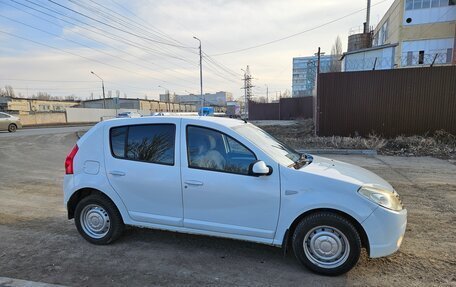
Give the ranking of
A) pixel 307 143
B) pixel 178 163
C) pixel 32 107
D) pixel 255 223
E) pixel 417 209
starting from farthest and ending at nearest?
pixel 32 107, pixel 307 143, pixel 417 209, pixel 178 163, pixel 255 223

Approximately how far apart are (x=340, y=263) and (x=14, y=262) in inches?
144

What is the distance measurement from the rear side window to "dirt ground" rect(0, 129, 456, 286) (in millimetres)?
1160

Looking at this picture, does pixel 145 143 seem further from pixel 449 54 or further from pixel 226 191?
pixel 449 54

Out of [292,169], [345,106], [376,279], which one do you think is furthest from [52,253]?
[345,106]

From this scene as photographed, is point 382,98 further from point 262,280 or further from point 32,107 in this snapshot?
point 32,107

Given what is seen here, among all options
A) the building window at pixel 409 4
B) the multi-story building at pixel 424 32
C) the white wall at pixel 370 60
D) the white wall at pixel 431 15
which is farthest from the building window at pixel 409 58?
the white wall at pixel 370 60

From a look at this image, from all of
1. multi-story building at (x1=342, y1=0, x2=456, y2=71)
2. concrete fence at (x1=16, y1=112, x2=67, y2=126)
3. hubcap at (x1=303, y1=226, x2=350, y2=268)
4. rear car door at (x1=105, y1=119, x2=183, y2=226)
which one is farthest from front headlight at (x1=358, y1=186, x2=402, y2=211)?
concrete fence at (x1=16, y1=112, x2=67, y2=126)

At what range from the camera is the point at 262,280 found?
11.2ft

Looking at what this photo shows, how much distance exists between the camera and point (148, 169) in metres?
4.01

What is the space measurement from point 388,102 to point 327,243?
484 inches

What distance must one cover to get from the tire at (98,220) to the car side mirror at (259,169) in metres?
1.92

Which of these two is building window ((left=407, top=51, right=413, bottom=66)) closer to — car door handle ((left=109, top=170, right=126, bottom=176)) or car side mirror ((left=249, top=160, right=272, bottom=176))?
car side mirror ((left=249, top=160, right=272, bottom=176))

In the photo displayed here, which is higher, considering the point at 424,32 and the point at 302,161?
the point at 424,32

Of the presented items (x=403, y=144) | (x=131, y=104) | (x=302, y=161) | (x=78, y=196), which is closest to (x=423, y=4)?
(x=403, y=144)
